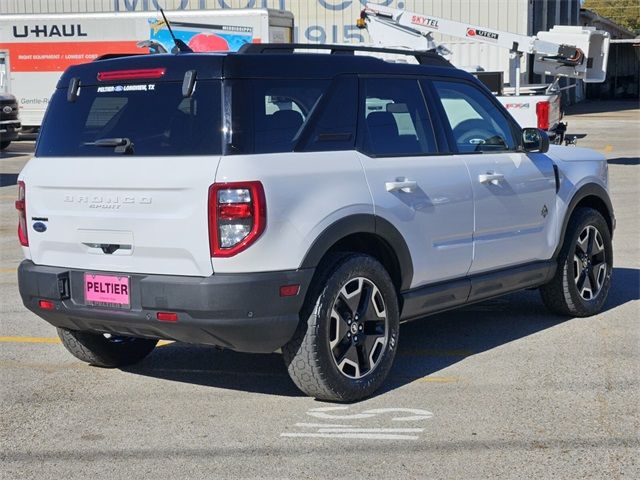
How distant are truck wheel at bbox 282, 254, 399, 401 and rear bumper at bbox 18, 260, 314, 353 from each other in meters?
0.14

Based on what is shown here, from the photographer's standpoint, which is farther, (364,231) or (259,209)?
(364,231)

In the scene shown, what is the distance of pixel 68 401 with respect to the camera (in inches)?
237

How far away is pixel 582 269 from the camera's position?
790 cm

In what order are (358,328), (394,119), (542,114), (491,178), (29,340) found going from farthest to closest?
(542,114)
(29,340)
(491,178)
(394,119)
(358,328)

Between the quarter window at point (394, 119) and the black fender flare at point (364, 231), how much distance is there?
44 centimetres

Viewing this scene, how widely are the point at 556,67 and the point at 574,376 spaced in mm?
16618

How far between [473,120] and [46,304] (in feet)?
10.0

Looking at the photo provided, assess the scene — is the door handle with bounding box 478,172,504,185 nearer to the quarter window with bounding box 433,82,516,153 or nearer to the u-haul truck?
the quarter window with bounding box 433,82,516,153

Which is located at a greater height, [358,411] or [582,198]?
[582,198]

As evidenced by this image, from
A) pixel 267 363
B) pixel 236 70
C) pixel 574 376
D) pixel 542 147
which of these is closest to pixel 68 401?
pixel 267 363

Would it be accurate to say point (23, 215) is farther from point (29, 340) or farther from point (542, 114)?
point (542, 114)

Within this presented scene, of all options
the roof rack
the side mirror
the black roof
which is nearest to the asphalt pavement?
the side mirror

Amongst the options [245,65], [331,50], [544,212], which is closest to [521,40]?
[544,212]

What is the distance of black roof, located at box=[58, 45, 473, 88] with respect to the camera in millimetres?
5480
